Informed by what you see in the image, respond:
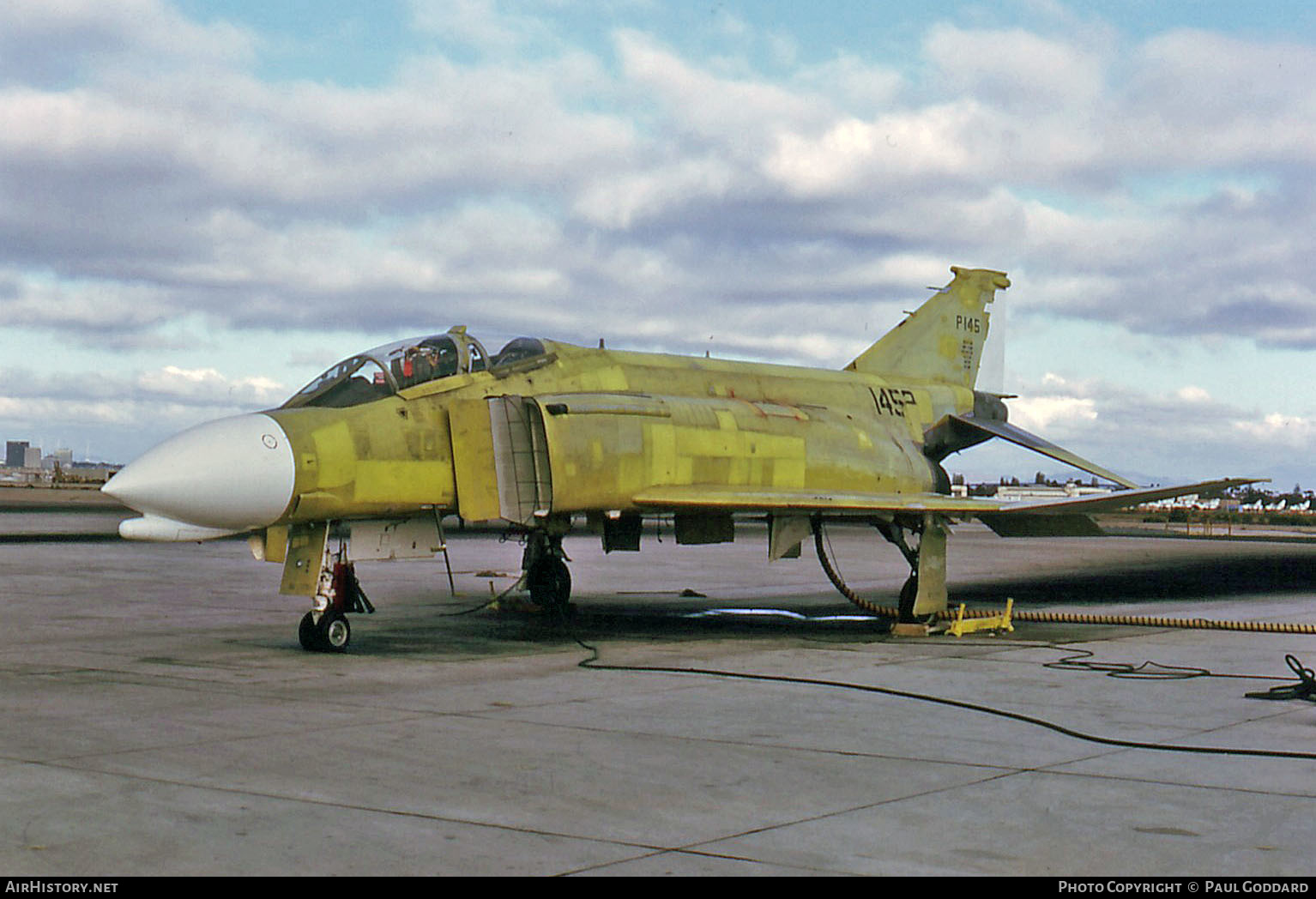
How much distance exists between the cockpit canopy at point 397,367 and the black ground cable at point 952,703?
293 centimetres

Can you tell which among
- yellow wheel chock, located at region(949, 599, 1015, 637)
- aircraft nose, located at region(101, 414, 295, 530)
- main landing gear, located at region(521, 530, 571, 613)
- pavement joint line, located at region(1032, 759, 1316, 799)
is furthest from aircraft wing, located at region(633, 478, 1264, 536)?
pavement joint line, located at region(1032, 759, 1316, 799)

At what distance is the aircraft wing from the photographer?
12.9 meters

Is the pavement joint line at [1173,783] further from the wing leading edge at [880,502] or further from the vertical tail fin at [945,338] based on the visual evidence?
the vertical tail fin at [945,338]

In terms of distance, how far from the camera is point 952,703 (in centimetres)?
844

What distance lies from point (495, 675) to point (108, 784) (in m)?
4.27

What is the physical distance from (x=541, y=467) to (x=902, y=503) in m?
3.91

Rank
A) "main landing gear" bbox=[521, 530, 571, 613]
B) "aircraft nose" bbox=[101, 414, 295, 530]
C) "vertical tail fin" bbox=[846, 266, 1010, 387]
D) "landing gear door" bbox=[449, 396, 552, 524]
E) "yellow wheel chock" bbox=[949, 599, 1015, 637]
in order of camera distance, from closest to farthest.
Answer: "aircraft nose" bbox=[101, 414, 295, 530], "landing gear door" bbox=[449, 396, 552, 524], "yellow wheel chock" bbox=[949, 599, 1015, 637], "main landing gear" bbox=[521, 530, 571, 613], "vertical tail fin" bbox=[846, 266, 1010, 387]

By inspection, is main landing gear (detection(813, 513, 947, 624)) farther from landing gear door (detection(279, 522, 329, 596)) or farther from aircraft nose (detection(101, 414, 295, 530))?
aircraft nose (detection(101, 414, 295, 530))

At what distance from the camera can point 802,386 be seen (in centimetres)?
1648

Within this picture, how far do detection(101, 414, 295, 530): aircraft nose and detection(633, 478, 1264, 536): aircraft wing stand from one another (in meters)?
3.81

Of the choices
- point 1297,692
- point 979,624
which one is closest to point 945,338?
point 979,624

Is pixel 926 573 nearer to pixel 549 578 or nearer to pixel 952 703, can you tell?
pixel 549 578

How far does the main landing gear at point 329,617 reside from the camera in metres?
11.1


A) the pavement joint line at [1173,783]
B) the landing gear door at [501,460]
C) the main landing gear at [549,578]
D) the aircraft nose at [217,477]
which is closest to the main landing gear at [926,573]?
the main landing gear at [549,578]
